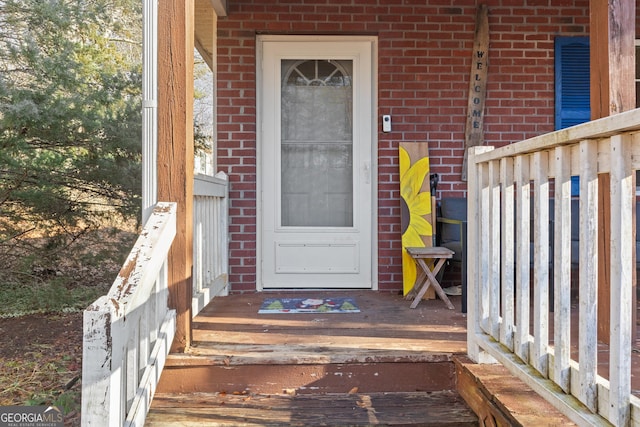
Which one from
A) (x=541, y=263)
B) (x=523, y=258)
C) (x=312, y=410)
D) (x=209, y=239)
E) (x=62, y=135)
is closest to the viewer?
(x=541, y=263)

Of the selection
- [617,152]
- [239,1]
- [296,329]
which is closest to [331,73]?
[239,1]

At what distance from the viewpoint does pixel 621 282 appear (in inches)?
49.1

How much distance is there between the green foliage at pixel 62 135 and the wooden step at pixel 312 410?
3.29 m

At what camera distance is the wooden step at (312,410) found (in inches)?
78.2

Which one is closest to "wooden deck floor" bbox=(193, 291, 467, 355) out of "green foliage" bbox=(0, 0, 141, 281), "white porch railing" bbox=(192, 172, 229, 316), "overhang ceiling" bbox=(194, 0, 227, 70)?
"white porch railing" bbox=(192, 172, 229, 316)

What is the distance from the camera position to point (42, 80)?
4.64 meters

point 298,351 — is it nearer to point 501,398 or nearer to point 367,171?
point 501,398

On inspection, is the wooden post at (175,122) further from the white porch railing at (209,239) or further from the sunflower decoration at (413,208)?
the sunflower decoration at (413,208)

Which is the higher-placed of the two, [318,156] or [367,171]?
[318,156]

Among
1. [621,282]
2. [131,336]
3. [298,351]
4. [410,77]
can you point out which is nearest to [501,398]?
[621,282]

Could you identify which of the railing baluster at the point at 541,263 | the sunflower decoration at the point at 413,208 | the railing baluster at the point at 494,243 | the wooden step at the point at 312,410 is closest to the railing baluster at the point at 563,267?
the railing baluster at the point at 541,263

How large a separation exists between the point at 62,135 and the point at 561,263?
4.57 m

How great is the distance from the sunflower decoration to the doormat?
546 millimetres

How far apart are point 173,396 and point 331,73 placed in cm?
269
